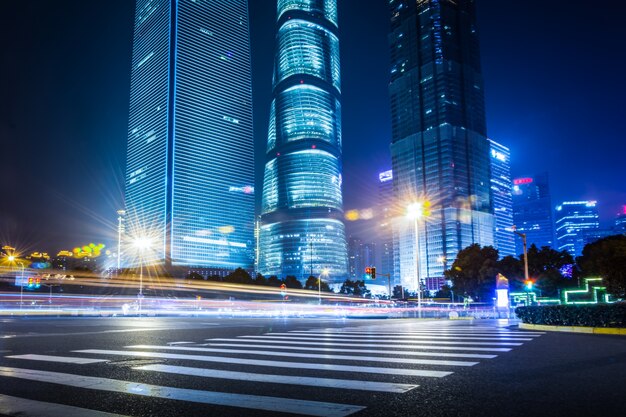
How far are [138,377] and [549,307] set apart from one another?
1676 cm

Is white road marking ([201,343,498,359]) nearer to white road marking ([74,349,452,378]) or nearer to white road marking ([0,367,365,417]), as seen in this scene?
white road marking ([74,349,452,378])

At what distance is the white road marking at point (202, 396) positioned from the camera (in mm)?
5145

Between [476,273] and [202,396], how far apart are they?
74.4 meters

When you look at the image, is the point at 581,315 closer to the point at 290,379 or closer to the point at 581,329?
the point at 581,329

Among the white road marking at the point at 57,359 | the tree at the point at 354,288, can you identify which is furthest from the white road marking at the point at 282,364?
the tree at the point at 354,288

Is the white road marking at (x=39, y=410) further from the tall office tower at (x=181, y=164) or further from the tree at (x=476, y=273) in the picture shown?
the tall office tower at (x=181, y=164)

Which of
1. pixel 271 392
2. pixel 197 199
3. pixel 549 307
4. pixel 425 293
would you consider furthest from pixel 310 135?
pixel 271 392

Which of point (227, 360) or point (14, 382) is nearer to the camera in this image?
point (14, 382)

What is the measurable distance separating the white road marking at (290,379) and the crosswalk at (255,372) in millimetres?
13

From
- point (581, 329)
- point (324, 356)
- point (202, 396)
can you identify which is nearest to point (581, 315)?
point (581, 329)

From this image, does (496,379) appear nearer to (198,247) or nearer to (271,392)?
(271,392)

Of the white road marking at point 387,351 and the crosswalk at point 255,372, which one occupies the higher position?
the crosswalk at point 255,372

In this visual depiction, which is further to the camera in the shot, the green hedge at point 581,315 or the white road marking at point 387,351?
the green hedge at point 581,315

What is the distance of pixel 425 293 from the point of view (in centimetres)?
17625
